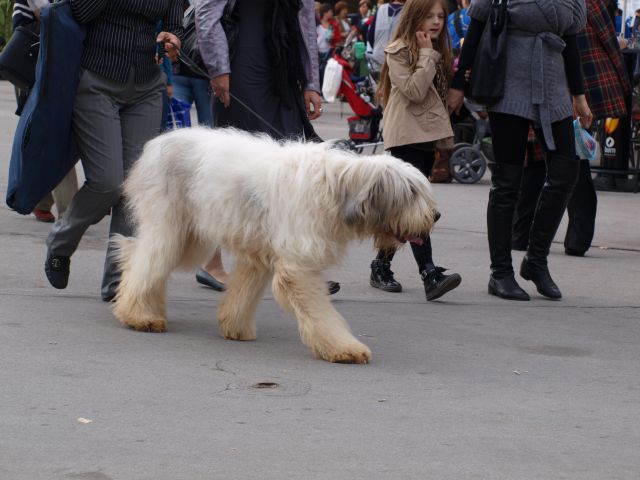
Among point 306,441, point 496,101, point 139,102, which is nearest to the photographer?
point 306,441

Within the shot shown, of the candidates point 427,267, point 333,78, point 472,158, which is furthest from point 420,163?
point 333,78

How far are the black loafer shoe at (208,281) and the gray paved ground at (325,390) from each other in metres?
0.13

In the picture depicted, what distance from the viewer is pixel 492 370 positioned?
580 centimetres

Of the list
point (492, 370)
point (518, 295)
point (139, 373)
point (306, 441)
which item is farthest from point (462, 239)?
point (306, 441)

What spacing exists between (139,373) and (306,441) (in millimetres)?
1146

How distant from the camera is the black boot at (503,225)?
7.53 meters

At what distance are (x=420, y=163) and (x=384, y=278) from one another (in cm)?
76

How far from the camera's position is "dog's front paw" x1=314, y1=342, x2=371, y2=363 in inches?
222

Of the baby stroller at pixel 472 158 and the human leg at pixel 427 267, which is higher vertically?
the human leg at pixel 427 267

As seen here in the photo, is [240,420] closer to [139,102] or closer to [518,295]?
[139,102]

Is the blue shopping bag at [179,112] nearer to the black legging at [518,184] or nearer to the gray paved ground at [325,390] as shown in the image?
the gray paved ground at [325,390]

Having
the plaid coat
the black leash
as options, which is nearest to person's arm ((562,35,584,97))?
the plaid coat

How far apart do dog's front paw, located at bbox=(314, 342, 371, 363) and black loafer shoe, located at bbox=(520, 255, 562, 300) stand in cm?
234

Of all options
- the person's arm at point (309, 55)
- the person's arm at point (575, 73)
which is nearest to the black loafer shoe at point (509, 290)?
the person's arm at point (575, 73)
